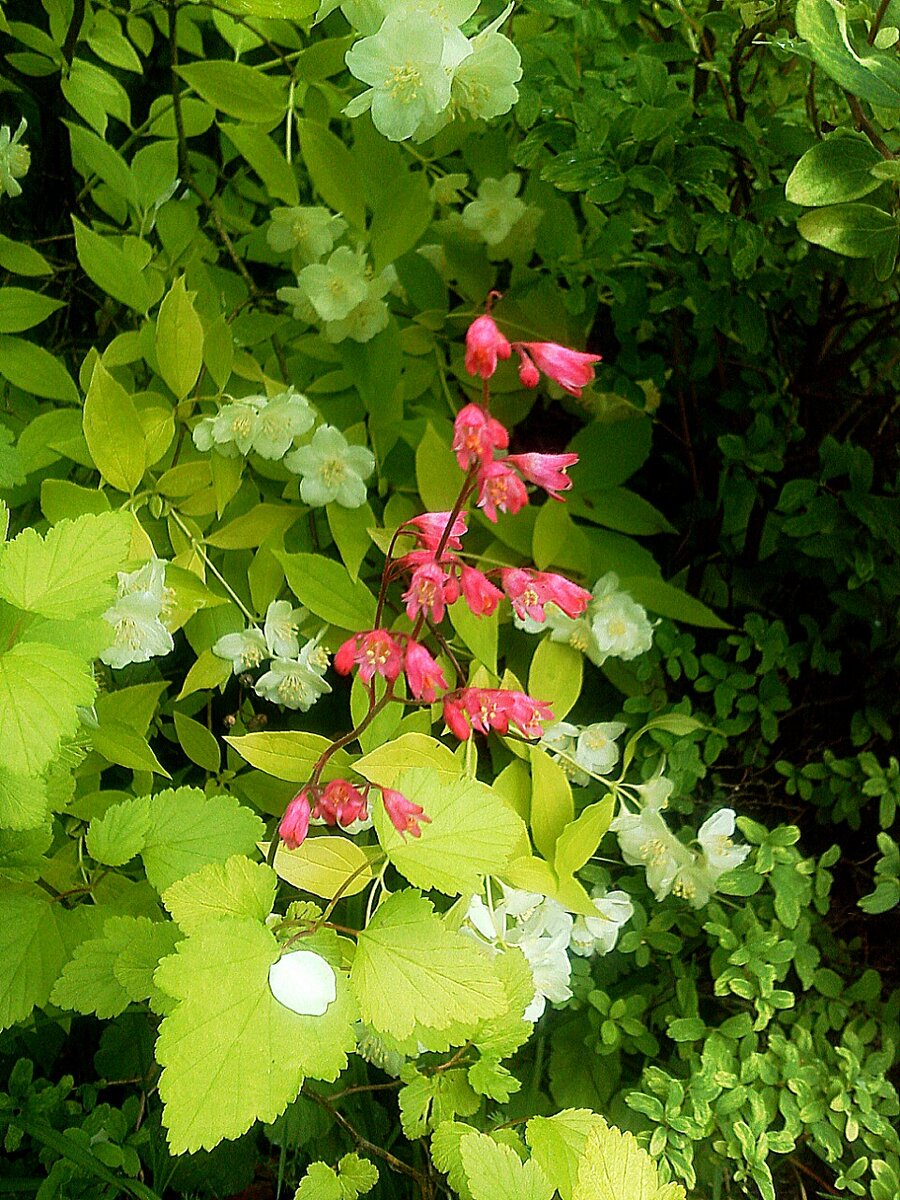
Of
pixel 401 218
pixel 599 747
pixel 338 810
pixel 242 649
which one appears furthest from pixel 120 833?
pixel 401 218

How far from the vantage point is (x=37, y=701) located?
21.7 inches

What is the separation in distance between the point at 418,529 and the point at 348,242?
0.50 metres

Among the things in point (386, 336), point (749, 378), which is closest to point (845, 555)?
point (749, 378)

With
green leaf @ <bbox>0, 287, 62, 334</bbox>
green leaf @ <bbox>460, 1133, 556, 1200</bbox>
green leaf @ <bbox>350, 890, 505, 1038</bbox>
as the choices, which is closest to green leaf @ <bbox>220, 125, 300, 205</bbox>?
green leaf @ <bbox>0, 287, 62, 334</bbox>

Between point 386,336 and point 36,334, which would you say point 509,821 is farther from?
point 36,334

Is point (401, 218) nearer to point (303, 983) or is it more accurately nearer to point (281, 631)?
point (281, 631)

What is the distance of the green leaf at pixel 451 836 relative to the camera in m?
0.61

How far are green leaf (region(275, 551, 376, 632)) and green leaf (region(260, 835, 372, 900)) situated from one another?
22 centimetres

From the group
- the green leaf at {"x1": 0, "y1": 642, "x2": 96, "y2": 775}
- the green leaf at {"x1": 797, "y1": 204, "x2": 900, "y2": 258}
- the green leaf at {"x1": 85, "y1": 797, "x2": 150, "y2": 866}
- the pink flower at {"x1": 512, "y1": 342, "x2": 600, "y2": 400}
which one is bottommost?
the green leaf at {"x1": 85, "y1": 797, "x2": 150, "y2": 866}

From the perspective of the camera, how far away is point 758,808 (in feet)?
3.53

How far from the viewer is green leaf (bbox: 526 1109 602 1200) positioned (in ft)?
2.17

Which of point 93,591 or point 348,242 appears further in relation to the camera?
point 348,242

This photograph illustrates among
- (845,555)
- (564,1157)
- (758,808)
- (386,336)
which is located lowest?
(758,808)

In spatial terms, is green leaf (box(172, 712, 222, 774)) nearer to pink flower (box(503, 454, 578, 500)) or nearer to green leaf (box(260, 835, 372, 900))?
green leaf (box(260, 835, 372, 900))
